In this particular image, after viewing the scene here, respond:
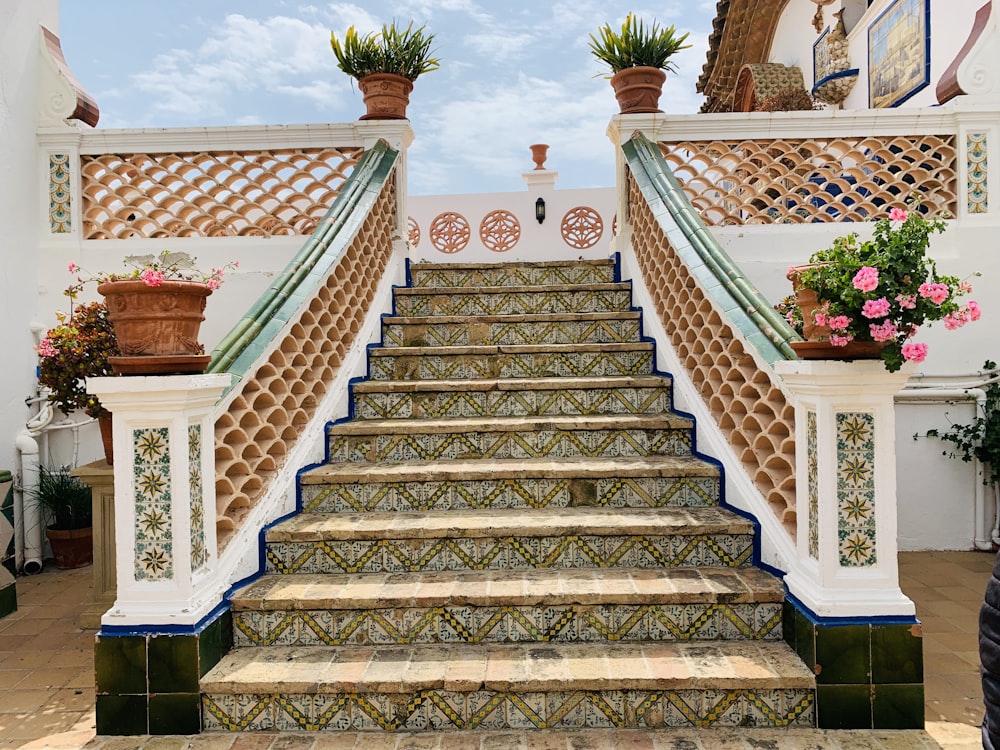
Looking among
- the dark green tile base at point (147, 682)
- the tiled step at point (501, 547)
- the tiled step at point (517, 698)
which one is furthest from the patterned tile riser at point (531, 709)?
the tiled step at point (501, 547)

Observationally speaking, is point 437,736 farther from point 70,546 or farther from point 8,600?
point 70,546

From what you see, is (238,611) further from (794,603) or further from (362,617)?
(794,603)

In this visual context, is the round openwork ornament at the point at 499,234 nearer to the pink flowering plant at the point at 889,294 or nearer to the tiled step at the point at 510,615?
the tiled step at the point at 510,615

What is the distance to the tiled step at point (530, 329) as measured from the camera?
453 centimetres

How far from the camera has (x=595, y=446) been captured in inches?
144

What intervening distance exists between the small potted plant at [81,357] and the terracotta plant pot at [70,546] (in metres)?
1.23

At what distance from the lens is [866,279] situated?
2133mm

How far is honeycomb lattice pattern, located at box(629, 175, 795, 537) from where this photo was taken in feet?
9.22

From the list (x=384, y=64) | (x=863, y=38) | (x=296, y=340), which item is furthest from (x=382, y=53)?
(x=863, y=38)

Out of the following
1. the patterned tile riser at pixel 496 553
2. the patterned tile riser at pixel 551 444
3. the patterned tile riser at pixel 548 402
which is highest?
the patterned tile riser at pixel 548 402

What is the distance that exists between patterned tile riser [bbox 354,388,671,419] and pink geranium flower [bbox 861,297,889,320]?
1848 mm

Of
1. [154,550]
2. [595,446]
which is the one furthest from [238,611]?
[595,446]

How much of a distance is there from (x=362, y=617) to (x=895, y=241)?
2.36 meters

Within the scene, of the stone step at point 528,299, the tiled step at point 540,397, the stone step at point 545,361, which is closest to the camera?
the tiled step at point 540,397
